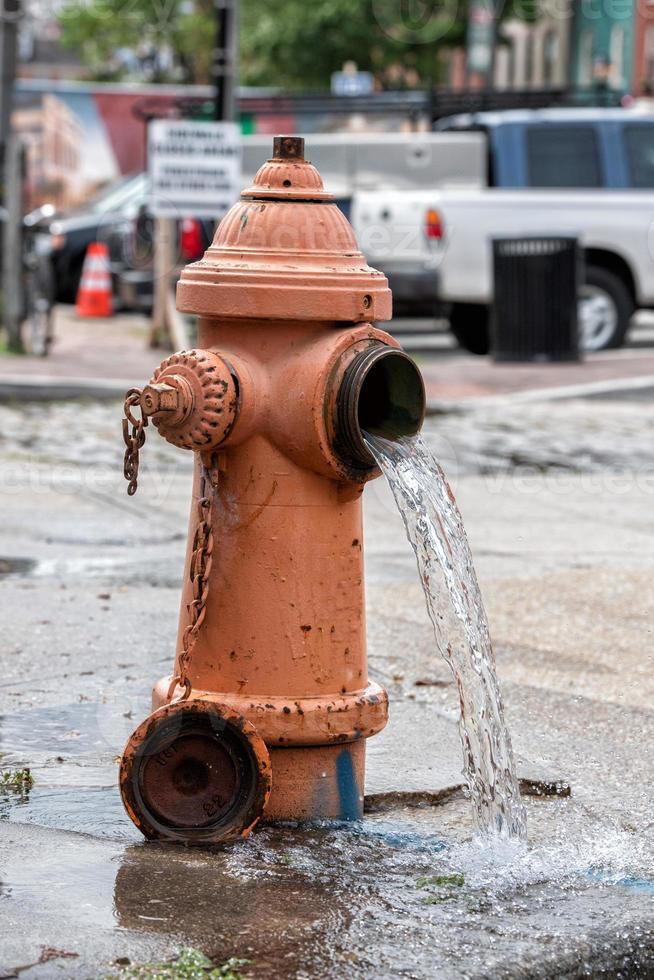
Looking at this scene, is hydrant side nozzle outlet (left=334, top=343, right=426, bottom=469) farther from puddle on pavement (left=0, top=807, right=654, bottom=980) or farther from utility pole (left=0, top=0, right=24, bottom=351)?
utility pole (left=0, top=0, right=24, bottom=351)

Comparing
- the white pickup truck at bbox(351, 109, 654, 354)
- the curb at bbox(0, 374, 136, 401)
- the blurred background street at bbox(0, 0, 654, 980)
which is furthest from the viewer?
the white pickup truck at bbox(351, 109, 654, 354)

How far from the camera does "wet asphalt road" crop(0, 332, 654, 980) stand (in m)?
2.96

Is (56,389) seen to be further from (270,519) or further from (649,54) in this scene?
(649,54)

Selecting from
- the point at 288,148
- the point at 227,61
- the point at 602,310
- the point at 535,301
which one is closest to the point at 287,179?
the point at 288,148

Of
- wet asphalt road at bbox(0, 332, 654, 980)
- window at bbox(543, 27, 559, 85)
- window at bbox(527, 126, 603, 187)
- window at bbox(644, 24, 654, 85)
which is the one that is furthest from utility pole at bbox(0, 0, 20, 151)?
window at bbox(543, 27, 559, 85)

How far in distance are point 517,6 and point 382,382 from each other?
37662 millimetres

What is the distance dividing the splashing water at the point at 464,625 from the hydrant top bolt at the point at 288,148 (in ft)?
2.23

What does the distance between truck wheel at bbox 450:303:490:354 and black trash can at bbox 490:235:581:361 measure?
6.66ft

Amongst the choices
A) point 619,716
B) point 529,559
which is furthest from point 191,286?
point 529,559

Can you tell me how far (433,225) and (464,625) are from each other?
41.8ft

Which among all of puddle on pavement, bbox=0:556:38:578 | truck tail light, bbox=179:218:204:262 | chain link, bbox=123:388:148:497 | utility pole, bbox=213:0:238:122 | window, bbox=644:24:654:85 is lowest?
puddle on pavement, bbox=0:556:38:578

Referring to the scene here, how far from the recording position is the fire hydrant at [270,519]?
3490 millimetres

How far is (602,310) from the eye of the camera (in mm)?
15977

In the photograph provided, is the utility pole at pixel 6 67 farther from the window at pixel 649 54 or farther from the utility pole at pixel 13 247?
the window at pixel 649 54
